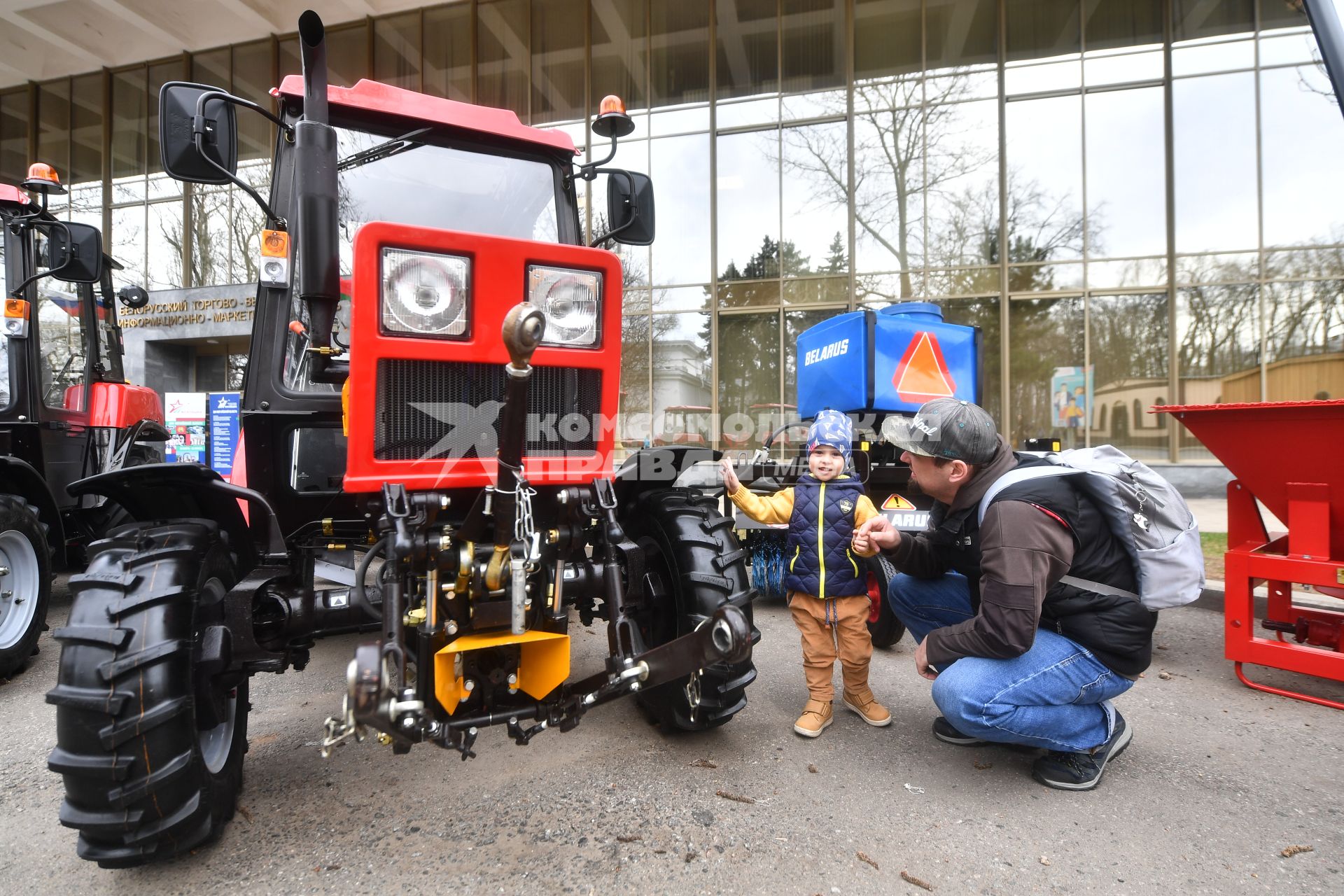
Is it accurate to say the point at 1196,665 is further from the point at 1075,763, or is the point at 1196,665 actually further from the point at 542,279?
the point at 542,279

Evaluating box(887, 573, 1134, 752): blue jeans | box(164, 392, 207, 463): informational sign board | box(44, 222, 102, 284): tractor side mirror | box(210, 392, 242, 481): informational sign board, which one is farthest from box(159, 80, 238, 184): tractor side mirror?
box(164, 392, 207, 463): informational sign board

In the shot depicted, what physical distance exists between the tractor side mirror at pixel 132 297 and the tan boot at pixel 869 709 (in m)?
5.05

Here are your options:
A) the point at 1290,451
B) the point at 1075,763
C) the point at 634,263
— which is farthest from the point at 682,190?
the point at 1075,763

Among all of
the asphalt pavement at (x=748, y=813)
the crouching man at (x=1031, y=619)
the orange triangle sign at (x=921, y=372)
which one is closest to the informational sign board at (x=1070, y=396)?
the orange triangle sign at (x=921, y=372)

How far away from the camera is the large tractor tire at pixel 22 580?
3777 millimetres

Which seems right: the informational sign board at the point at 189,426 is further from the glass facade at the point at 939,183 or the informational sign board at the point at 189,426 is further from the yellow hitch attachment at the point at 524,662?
the yellow hitch attachment at the point at 524,662

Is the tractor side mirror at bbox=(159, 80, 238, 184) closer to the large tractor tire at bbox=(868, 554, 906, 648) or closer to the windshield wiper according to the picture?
the windshield wiper

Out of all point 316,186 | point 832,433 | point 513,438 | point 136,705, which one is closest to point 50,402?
point 136,705

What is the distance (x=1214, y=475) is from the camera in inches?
413

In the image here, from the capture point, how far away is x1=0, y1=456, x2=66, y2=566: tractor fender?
4.05m

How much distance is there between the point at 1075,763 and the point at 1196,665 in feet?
6.52

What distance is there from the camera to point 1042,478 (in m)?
2.54

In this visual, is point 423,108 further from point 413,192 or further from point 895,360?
point 895,360

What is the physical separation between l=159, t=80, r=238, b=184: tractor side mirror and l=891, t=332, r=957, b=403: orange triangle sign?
390cm
